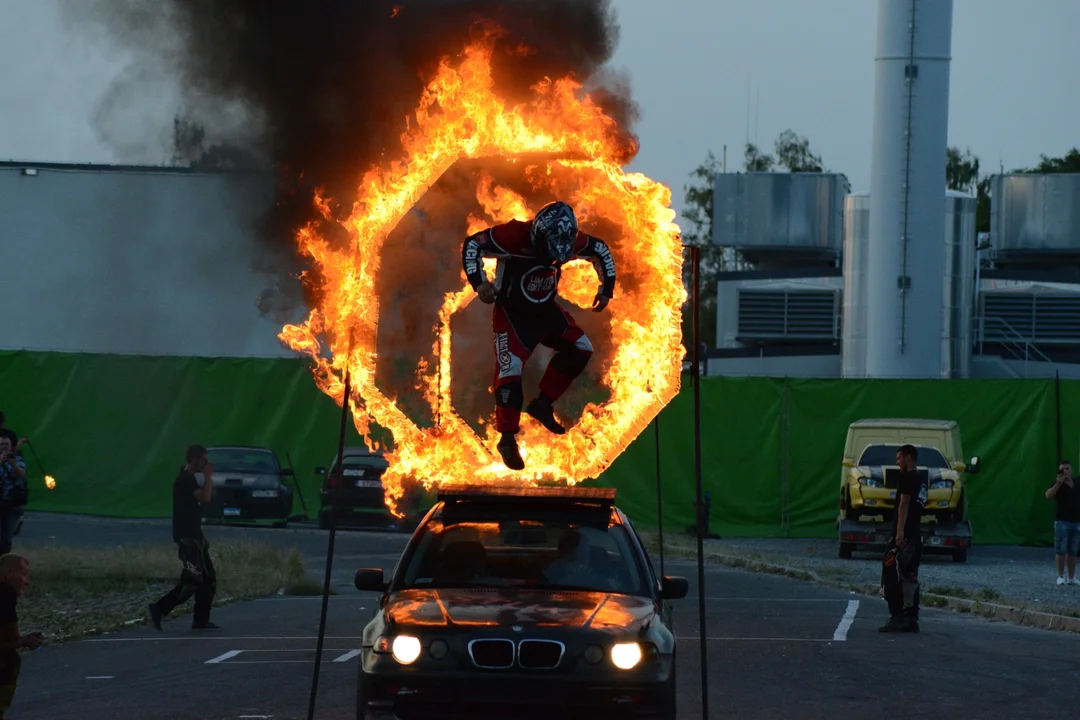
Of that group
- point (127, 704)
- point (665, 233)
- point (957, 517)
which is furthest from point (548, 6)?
point (957, 517)

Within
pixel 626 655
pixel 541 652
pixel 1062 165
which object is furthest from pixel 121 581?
pixel 1062 165

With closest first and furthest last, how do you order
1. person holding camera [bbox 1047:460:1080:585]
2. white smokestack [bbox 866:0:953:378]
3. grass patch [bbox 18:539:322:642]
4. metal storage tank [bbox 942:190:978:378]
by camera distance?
grass patch [bbox 18:539:322:642] < person holding camera [bbox 1047:460:1080:585] < white smokestack [bbox 866:0:953:378] < metal storage tank [bbox 942:190:978:378]

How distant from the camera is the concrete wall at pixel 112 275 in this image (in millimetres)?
36125

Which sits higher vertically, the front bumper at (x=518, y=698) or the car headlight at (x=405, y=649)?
the car headlight at (x=405, y=649)

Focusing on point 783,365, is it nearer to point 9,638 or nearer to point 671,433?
point 671,433

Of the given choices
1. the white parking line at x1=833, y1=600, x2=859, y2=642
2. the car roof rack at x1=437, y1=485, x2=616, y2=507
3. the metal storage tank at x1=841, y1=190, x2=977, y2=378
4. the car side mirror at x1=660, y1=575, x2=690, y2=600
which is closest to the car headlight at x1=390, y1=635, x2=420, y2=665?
the car roof rack at x1=437, y1=485, x2=616, y2=507

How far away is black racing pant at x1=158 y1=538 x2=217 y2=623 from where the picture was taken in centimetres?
1605

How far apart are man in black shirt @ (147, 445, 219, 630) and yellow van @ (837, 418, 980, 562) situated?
13.0 m

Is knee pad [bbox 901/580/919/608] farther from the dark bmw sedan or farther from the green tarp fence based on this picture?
the green tarp fence

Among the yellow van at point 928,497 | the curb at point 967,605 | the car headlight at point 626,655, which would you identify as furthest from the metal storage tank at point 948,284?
the car headlight at point 626,655

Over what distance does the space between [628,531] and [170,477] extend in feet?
74.6

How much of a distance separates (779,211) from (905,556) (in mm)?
31278

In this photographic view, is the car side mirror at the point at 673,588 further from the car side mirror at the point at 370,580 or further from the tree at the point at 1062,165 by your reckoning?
the tree at the point at 1062,165

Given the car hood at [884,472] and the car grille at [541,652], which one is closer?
A: the car grille at [541,652]
